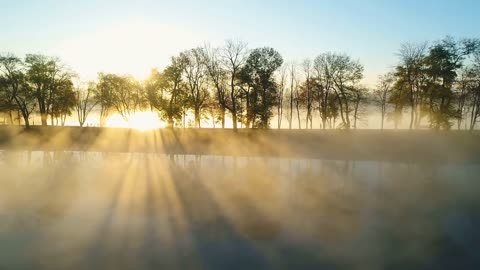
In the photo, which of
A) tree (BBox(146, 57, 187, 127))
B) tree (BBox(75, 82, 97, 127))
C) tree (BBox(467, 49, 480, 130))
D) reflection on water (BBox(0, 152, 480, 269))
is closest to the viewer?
reflection on water (BBox(0, 152, 480, 269))

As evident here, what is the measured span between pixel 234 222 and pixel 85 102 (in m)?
79.4

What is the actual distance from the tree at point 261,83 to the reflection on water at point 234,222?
113 feet

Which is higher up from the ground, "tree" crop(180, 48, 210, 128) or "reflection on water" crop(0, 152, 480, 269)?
"tree" crop(180, 48, 210, 128)

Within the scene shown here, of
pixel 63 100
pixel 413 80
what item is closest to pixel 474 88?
pixel 413 80

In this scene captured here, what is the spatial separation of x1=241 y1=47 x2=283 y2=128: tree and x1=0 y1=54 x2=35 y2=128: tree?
44.3m

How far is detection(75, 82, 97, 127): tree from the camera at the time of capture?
276ft

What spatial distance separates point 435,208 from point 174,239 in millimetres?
12675

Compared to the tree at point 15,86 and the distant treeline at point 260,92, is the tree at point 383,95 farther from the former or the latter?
the tree at point 15,86

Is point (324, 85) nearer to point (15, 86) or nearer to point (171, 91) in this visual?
point (171, 91)

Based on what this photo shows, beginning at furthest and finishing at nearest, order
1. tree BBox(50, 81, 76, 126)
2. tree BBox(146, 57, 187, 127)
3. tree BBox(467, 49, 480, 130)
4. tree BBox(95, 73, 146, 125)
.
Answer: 1. tree BBox(95, 73, 146, 125)
2. tree BBox(50, 81, 76, 126)
3. tree BBox(146, 57, 187, 127)
4. tree BBox(467, 49, 480, 130)

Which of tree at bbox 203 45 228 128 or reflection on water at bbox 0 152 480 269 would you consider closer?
reflection on water at bbox 0 152 480 269

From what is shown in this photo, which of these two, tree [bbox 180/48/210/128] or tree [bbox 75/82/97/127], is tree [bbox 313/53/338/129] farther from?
tree [bbox 75/82/97/127]

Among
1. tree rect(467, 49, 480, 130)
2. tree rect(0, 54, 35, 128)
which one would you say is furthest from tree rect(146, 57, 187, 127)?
tree rect(467, 49, 480, 130)

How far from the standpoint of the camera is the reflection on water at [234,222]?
11.4m
